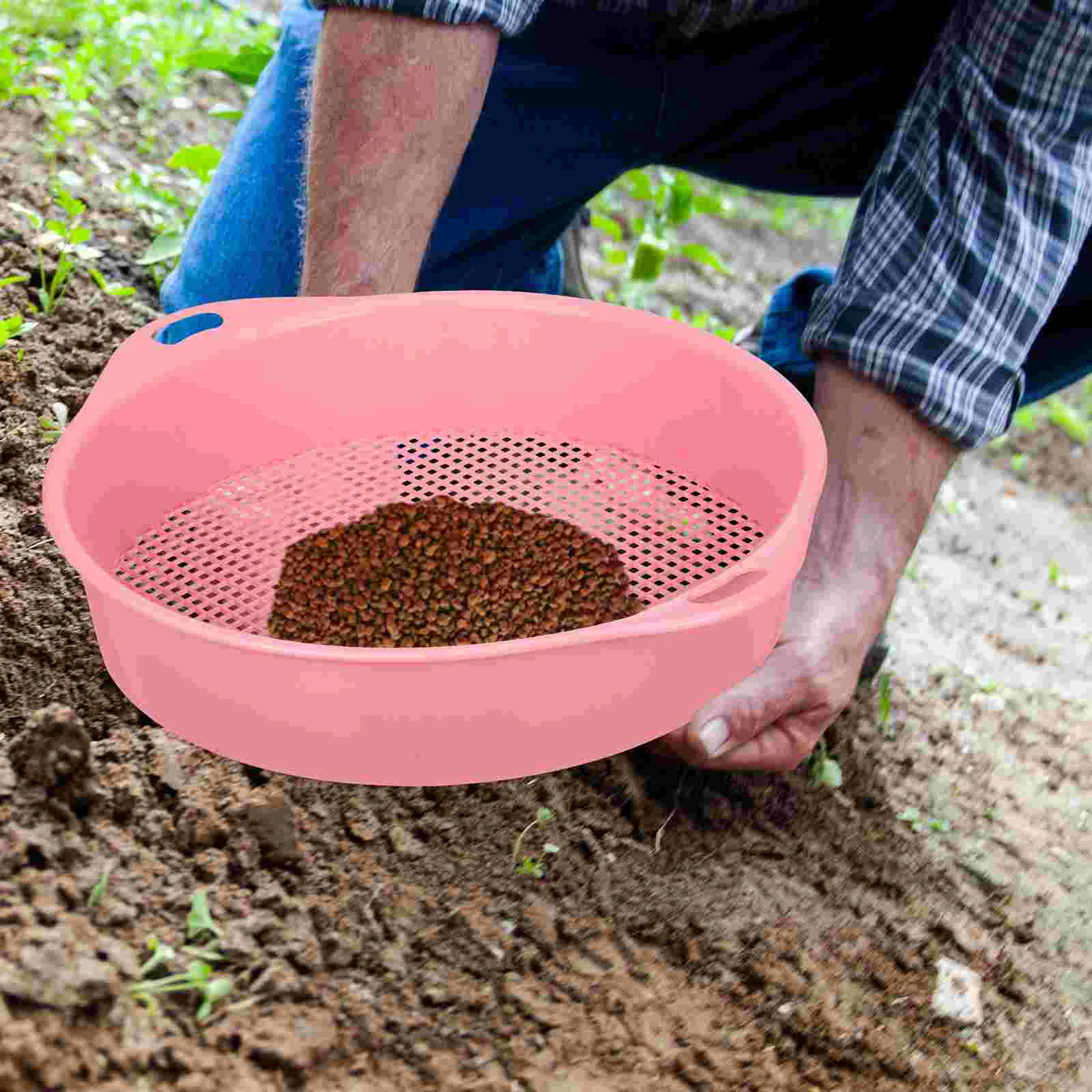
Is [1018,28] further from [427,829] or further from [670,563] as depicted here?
[427,829]

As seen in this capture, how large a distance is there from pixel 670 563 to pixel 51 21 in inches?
58.7

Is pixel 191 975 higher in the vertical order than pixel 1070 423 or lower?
higher

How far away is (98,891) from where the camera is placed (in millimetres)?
876

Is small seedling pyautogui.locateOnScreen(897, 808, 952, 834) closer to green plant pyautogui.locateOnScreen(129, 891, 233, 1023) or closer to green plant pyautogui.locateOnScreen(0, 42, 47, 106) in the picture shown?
green plant pyautogui.locateOnScreen(129, 891, 233, 1023)

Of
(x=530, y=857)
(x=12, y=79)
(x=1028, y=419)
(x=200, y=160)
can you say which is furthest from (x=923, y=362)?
(x=1028, y=419)

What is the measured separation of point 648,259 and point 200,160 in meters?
0.75

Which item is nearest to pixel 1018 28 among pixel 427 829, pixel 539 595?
pixel 539 595

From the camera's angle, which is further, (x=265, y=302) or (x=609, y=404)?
(x=609, y=404)

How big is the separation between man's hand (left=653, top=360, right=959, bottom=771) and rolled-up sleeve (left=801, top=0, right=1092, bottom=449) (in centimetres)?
4

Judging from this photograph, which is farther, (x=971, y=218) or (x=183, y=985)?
(x=971, y=218)

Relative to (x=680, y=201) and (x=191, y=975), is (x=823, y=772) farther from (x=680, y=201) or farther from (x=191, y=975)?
(x=680, y=201)

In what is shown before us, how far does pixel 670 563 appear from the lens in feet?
4.35

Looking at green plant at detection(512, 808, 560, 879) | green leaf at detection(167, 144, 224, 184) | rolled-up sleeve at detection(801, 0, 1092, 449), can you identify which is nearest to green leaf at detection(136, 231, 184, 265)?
green leaf at detection(167, 144, 224, 184)

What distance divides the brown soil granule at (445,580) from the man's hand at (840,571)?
6.3 inches
